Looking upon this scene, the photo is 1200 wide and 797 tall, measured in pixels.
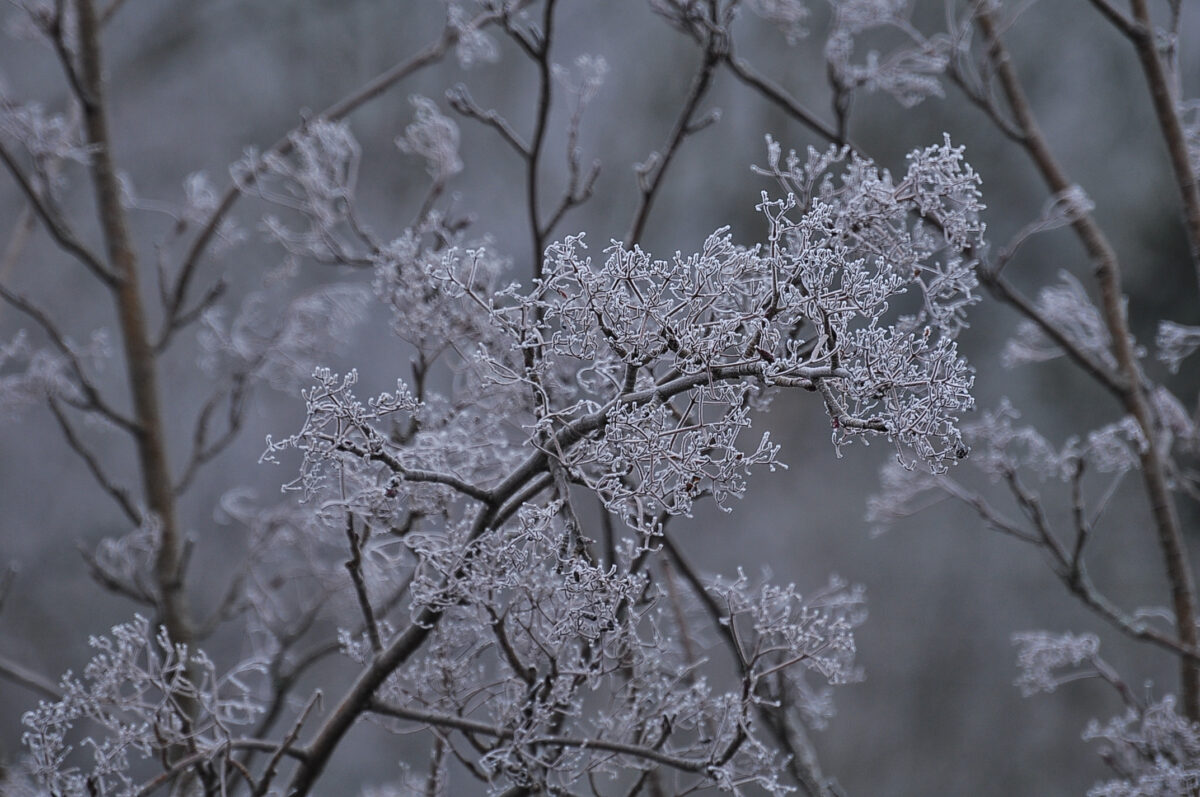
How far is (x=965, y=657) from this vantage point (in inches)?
77.6

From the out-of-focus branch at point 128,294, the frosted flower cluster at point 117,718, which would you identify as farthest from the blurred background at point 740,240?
the frosted flower cluster at point 117,718

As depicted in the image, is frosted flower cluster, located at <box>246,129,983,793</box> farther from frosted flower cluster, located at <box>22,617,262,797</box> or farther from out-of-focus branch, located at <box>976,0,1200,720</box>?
out-of-focus branch, located at <box>976,0,1200,720</box>

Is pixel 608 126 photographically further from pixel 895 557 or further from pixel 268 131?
pixel 895 557

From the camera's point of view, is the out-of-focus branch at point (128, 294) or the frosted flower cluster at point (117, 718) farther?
the out-of-focus branch at point (128, 294)

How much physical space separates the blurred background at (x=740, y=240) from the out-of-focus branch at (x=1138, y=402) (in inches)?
43.6

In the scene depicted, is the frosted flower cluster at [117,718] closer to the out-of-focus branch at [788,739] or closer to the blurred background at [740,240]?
the out-of-focus branch at [788,739]

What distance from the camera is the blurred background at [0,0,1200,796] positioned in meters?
1.91

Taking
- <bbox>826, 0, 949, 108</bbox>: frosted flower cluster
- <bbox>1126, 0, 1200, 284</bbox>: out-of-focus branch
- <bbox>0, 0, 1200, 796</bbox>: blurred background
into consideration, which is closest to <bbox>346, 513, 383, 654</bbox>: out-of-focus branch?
<bbox>826, 0, 949, 108</bbox>: frosted flower cluster

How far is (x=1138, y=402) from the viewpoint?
2.46 feet

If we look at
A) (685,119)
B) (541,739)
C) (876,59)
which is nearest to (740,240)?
(876,59)

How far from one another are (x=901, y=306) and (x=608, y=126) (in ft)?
2.39

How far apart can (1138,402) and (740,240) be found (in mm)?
1261

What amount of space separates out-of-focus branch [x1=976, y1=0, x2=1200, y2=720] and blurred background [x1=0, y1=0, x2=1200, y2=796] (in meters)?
1.11

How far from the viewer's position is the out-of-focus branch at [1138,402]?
2.28 feet
